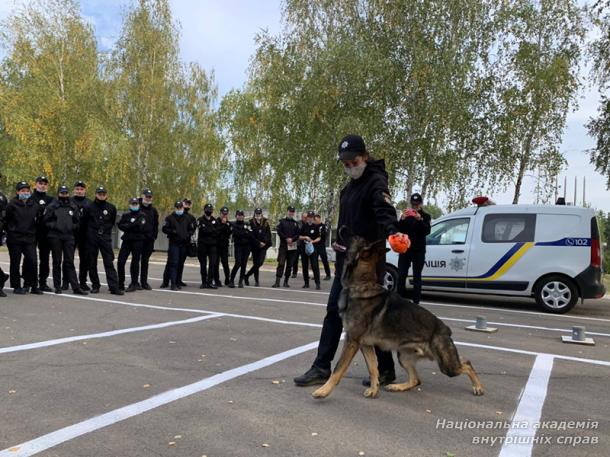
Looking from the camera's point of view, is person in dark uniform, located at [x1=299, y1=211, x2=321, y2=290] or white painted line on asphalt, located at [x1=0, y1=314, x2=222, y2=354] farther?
person in dark uniform, located at [x1=299, y1=211, x2=321, y2=290]

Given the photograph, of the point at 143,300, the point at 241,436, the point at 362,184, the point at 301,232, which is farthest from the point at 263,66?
the point at 241,436

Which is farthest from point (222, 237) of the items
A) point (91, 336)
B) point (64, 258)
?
point (91, 336)

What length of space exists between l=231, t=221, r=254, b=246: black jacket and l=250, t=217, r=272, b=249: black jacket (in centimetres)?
13

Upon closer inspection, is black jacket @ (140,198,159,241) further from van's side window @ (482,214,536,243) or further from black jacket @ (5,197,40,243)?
van's side window @ (482,214,536,243)

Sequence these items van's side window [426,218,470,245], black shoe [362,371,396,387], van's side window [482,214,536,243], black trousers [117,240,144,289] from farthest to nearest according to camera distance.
A: black trousers [117,240,144,289] → van's side window [426,218,470,245] → van's side window [482,214,536,243] → black shoe [362,371,396,387]

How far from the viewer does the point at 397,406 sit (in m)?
4.14

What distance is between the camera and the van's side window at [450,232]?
36.1ft

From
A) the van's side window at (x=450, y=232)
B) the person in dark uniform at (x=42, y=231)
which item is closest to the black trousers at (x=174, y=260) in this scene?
the person in dark uniform at (x=42, y=231)

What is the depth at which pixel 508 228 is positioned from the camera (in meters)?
10.6

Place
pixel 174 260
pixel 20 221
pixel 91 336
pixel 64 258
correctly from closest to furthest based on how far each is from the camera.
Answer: pixel 91 336, pixel 20 221, pixel 64 258, pixel 174 260

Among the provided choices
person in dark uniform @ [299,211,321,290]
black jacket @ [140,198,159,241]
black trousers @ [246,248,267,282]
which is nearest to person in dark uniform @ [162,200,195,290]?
→ black jacket @ [140,198,159,241]

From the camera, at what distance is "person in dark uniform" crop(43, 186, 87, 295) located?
10000 millimetres

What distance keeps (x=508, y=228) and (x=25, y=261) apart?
9.58 metres

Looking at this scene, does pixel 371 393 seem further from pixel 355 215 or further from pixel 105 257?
pixel 105 257
